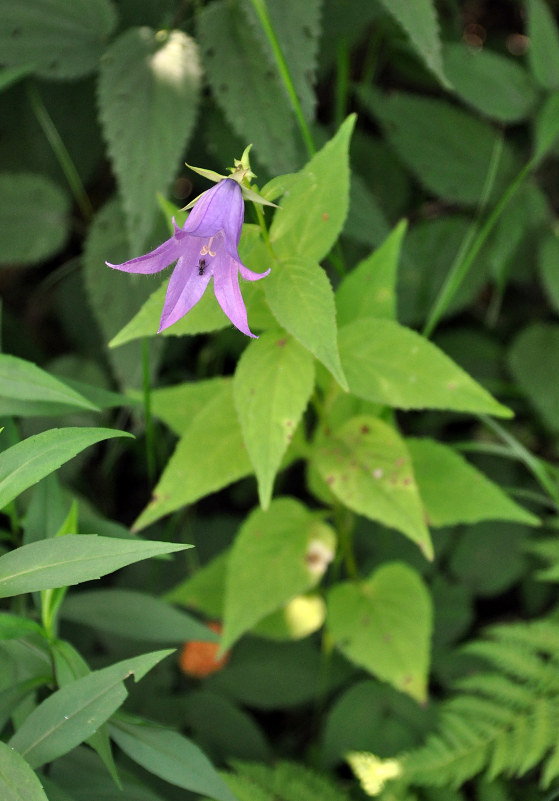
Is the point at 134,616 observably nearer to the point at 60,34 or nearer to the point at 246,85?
the point at 246,85

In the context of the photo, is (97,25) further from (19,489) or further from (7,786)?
(7,786)

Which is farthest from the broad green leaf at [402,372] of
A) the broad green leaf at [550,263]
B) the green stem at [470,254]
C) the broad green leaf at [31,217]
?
the broad green leaf at [31,217]

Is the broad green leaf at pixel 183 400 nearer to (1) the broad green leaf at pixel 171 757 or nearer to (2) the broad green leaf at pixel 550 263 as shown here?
(1) the broad green leaf at pixel 171 757

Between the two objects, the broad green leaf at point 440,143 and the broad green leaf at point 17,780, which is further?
the broad green leaf at point 440,143

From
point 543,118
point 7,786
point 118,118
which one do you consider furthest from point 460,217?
point 7,786

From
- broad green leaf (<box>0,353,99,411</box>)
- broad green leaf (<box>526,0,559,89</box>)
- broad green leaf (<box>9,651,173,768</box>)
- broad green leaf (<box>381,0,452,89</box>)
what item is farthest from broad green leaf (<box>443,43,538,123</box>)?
broad green leaf (<box>9,651,173,768</box>)
